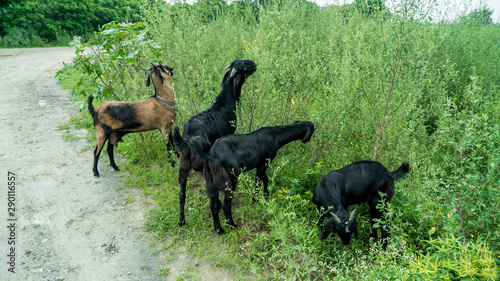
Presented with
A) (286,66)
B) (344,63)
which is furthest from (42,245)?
(344,63)

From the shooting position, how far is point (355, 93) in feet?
17.4

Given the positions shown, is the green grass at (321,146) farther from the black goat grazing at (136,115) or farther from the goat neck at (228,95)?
the black goat grazing at (136,115)

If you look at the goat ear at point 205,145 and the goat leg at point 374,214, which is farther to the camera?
the goat ear at point 205,145

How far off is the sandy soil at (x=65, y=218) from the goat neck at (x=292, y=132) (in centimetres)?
204

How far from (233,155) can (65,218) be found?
2729 millimetres

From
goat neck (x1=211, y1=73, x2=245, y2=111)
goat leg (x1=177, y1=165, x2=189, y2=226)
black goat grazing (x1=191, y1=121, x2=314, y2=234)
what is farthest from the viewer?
goat neck (x1=211, y1=73, x2=245, y2=111)

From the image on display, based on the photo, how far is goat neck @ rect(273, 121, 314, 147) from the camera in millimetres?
4758

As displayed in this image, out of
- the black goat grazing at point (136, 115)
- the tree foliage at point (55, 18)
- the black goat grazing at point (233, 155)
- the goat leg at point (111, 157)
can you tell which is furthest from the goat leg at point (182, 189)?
the tree foliage at point (55, 18)

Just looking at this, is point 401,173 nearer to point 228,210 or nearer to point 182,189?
point 228,210

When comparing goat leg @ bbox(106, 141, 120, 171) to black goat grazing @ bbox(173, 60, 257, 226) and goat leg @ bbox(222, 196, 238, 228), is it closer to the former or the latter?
black goat grazing @ bbox(173, 60, 257, 226)

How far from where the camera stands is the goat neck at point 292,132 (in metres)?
4.76

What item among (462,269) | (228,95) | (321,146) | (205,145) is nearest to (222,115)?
(228,95)

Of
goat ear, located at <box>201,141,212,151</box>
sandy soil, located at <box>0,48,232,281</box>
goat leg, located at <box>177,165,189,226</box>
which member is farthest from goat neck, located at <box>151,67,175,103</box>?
goat leg, located at <box>177,165,189,226</box>

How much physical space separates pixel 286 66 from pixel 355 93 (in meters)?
1.28
